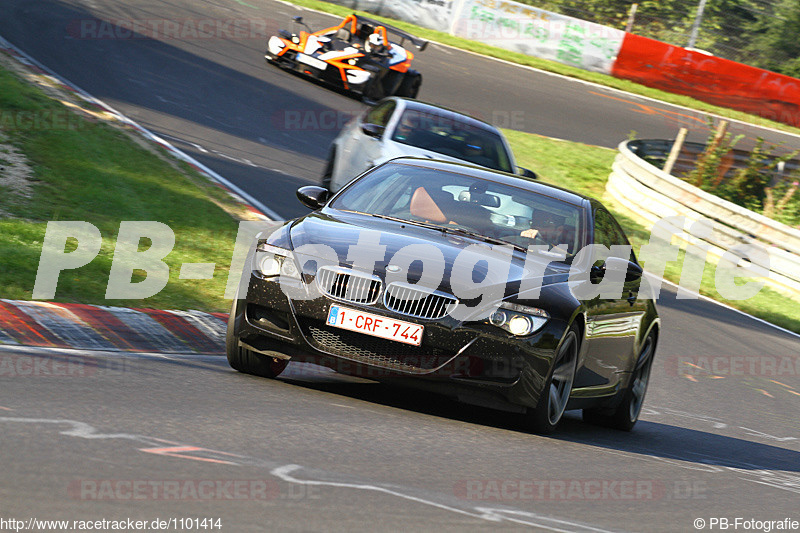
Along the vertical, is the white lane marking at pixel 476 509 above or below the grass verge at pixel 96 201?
above

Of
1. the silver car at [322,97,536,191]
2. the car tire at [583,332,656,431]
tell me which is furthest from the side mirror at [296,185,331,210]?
the silver car at [322,97,536,191]

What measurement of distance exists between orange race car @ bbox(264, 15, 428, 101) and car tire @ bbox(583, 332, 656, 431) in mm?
14993

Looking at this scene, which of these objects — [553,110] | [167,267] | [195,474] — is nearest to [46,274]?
[167,267]

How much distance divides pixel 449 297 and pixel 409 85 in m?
17.2

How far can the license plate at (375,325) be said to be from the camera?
19.8ft

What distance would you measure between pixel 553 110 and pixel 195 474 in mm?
23461

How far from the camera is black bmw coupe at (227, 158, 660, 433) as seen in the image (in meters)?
6.06

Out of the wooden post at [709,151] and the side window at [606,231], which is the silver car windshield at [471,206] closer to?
the side window at [606,231]

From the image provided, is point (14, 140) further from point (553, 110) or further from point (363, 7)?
point (363, 7)

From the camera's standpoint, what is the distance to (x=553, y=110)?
26.9m
